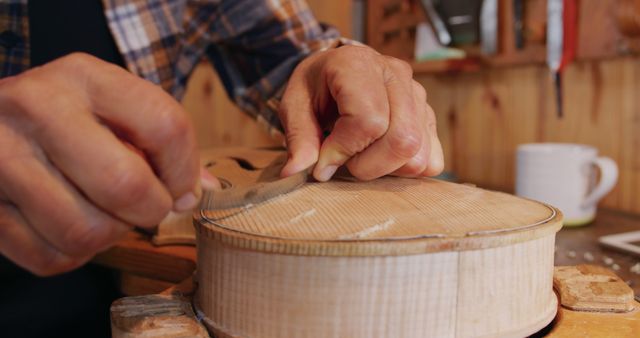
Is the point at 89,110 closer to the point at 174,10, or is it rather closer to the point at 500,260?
the point at 500,260

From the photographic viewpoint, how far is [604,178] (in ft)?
4.57

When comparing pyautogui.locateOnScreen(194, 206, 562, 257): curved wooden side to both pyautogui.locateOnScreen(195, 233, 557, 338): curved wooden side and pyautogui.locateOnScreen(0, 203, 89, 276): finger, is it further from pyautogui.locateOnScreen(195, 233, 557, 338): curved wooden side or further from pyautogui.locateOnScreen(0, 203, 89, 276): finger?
pyautogui.locateOnScreen(0, 203, 89, 276): finger

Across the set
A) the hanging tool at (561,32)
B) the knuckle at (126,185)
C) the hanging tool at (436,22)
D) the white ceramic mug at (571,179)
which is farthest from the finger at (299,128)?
the hanging tool at (436,22)

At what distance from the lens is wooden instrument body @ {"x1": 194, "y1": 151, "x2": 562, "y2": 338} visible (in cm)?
54

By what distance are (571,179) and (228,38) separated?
0.91 m

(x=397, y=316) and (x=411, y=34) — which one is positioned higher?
(x=411, y=34)

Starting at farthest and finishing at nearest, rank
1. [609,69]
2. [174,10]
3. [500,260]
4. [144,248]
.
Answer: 1. [609,69]
2. [174,10]
3. [144,248]
4. [500,260]

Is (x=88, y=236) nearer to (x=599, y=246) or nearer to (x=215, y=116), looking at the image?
(x=599, y=246)

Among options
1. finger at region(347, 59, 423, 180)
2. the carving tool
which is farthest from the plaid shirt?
the carving tool

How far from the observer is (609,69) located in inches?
62.6

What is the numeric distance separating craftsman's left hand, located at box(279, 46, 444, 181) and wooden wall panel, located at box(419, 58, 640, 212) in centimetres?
102

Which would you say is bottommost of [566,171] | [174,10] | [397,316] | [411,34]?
[566,171]

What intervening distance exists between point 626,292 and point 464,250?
0.84 ft

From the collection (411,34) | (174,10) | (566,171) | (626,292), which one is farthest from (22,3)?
(411,34)
